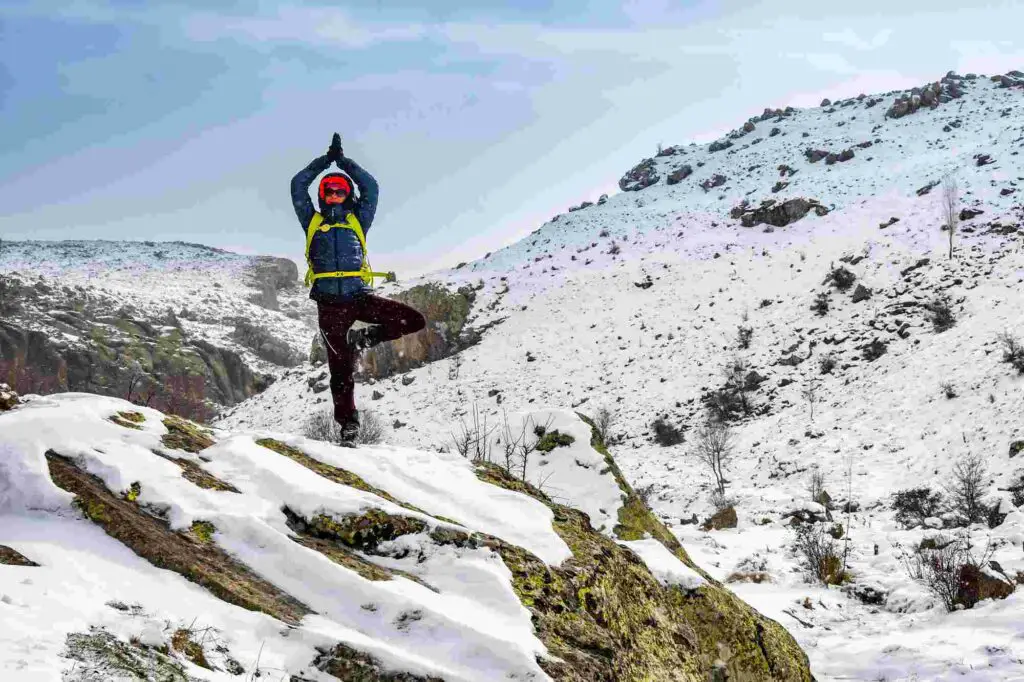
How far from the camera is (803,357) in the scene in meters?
26.6

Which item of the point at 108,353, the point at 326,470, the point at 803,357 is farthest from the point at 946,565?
the point at 108,353

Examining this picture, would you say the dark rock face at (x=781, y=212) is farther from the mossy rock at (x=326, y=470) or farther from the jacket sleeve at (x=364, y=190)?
the mossy rock at (x=326, y=470)

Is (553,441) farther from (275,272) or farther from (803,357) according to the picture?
(275,272)

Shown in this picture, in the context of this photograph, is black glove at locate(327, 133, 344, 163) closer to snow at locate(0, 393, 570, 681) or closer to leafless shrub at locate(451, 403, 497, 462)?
snow at locate(0, 393, 570, 681)

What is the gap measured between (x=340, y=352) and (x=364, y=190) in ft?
4.43

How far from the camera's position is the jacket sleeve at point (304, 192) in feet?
16.4

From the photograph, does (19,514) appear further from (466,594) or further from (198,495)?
(466,594)

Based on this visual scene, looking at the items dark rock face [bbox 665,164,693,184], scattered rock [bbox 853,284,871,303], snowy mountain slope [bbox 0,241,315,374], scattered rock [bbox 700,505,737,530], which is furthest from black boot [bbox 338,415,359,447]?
dark rock face [bbox 665,164,693,184]

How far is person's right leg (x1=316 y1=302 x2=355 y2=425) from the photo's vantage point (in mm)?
5008

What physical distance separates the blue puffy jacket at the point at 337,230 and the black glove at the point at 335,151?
43 mm

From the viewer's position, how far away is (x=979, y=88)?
5706cm

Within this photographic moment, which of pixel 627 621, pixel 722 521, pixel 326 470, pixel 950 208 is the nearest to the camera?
pixel 627 621

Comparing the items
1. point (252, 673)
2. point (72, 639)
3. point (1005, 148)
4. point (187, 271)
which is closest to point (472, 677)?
point (252, 673)

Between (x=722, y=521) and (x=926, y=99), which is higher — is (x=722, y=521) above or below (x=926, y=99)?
below
